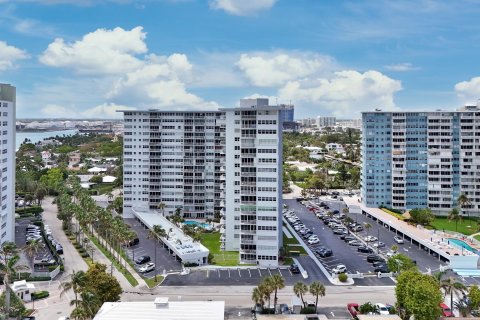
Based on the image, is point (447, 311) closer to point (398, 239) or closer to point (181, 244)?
point (398, 239)

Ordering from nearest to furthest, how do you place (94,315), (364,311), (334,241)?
(94,315)
(364,311)
(334,241)

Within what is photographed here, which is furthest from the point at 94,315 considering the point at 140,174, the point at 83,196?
the point at 140,174

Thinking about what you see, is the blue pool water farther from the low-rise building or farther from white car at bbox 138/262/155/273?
the low-rise building

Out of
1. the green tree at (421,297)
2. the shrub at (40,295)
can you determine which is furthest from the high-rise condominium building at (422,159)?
the shrub at (40,295)

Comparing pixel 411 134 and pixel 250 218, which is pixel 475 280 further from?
pixel 411 134

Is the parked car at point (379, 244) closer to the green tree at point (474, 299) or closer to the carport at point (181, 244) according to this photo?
the carport at point (181, 244)

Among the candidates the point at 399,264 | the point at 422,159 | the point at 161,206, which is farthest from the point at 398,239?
the point at 161,206
